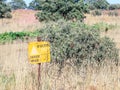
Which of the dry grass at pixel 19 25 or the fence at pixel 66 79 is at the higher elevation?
the fence at pixel 66 79

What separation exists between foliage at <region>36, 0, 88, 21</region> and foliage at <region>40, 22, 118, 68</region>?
52.6 feet

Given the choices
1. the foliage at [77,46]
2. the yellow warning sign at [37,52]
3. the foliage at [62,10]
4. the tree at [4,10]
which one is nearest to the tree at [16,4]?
the tree at [4,10]

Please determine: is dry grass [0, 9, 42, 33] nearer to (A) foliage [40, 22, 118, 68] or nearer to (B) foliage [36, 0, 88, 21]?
(B) foliage [36, 0, 88, 21]

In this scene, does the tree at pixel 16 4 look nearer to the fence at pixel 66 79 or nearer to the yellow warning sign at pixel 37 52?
the fence at pixel 66 79

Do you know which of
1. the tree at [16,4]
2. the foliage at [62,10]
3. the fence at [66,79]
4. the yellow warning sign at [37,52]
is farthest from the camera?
the tree at [16,4]

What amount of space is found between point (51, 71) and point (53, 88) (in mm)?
951

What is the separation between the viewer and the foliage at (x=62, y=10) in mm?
25906

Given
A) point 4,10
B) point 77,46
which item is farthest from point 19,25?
point 77,46

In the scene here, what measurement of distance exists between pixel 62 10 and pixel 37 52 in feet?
67.5

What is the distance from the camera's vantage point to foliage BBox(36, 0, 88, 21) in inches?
1020

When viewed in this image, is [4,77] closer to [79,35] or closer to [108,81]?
[108,81]

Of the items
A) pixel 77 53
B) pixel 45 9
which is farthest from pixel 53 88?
pixel 45 9

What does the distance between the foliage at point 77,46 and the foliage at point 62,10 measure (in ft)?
52.6

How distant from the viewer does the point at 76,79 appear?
22.0 feet
